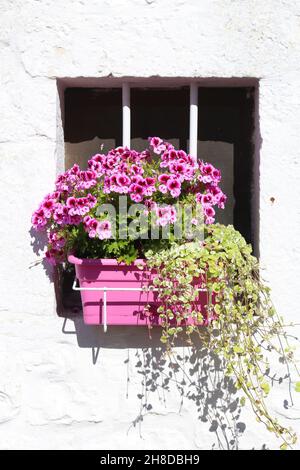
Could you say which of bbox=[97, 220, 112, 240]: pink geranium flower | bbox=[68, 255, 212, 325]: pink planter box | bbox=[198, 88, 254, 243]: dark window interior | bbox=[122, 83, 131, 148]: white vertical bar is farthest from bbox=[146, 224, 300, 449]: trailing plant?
bbox=[122, 83, 131, 148]: white vertical bar

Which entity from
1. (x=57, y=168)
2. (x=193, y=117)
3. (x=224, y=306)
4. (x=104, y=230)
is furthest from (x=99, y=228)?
(x=193, y=117)

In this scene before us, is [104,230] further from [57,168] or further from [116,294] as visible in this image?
[57,168]

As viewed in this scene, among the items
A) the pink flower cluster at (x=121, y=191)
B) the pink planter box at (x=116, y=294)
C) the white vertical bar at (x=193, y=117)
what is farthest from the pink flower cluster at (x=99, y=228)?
the white vertical bar at (x=193, y=117)

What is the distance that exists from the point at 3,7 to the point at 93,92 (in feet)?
1.79

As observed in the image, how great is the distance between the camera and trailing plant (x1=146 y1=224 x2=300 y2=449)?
2.25 metres

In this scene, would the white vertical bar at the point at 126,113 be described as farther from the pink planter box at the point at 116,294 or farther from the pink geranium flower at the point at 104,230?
the pink planter box at the point at 116,294

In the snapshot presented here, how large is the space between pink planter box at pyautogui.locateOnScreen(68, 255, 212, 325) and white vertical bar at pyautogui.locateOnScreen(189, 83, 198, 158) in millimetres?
642

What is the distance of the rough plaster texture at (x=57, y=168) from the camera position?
2482mm

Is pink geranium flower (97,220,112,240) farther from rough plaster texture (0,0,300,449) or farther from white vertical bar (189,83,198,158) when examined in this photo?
white vertical bar (189,83,198,158)

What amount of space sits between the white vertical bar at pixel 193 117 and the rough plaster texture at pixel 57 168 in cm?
12

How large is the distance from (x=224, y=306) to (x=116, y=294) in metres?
0.43

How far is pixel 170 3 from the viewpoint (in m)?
2.48

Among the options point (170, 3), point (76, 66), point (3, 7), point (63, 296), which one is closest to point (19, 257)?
point (63, 296)

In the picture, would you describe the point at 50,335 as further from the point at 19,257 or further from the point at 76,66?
the point at 76,66
